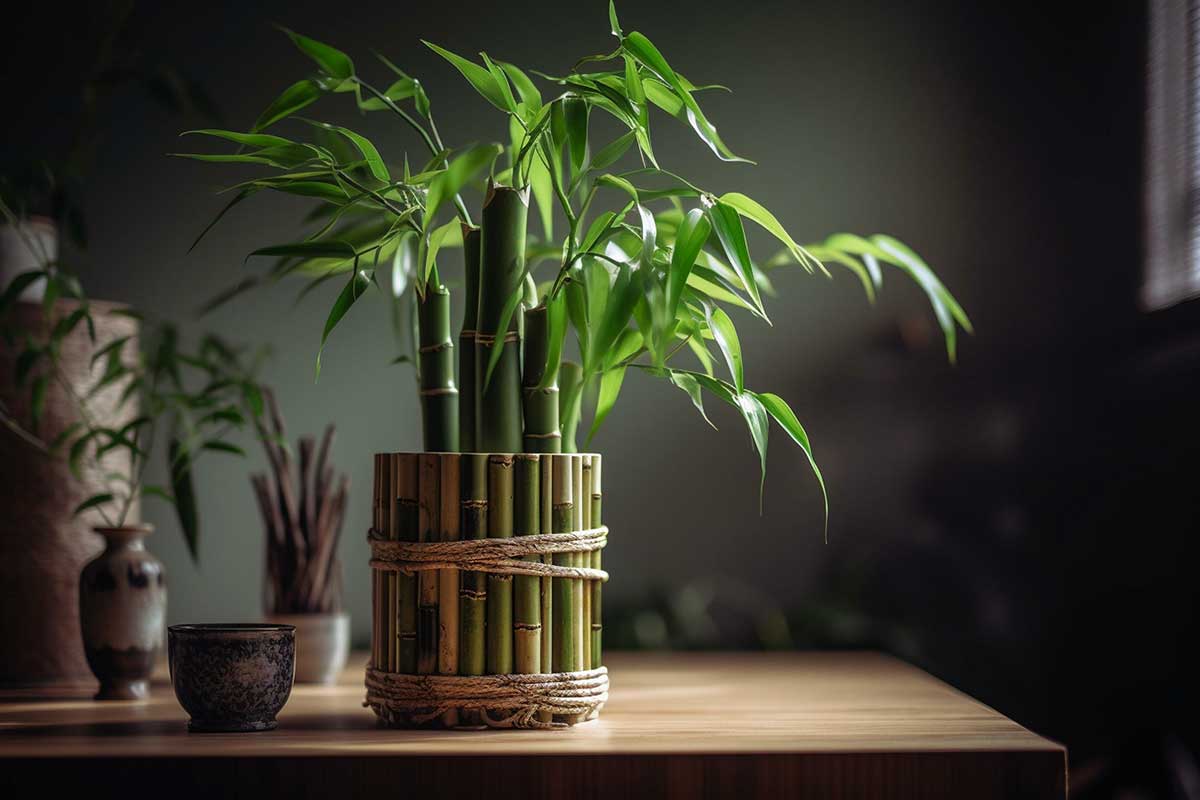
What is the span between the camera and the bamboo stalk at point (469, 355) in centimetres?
95

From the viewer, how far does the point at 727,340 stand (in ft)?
3.14

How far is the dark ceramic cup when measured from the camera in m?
0.90

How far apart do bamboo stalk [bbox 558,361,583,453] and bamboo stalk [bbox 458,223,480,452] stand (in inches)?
3.5

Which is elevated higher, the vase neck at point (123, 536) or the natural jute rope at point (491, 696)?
the vase neck at point (123, 536)

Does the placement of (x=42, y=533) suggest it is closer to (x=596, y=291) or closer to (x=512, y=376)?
(x=512, y=376)

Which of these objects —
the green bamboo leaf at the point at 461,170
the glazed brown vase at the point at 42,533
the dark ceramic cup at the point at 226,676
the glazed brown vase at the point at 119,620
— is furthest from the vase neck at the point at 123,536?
the green bamboo leaf at the point at 461,170

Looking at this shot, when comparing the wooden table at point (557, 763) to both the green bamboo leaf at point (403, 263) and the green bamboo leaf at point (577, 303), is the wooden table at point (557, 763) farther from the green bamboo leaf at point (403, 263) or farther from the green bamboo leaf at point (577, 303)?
the green bamboo leaf at point (403, 263)

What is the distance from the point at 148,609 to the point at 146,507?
461 millimetres

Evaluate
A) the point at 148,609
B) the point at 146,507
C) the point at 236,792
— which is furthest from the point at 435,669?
the point at 146,507

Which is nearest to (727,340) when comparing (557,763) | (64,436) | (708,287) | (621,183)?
(708,287)

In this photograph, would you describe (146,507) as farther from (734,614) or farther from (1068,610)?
(1068,610)

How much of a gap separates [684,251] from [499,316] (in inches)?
7.0

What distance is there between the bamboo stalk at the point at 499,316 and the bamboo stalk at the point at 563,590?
51mm

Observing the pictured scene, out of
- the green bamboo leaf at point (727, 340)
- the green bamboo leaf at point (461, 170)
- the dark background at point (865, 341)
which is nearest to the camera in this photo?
the green bamboo leaf at point (461, 170)
